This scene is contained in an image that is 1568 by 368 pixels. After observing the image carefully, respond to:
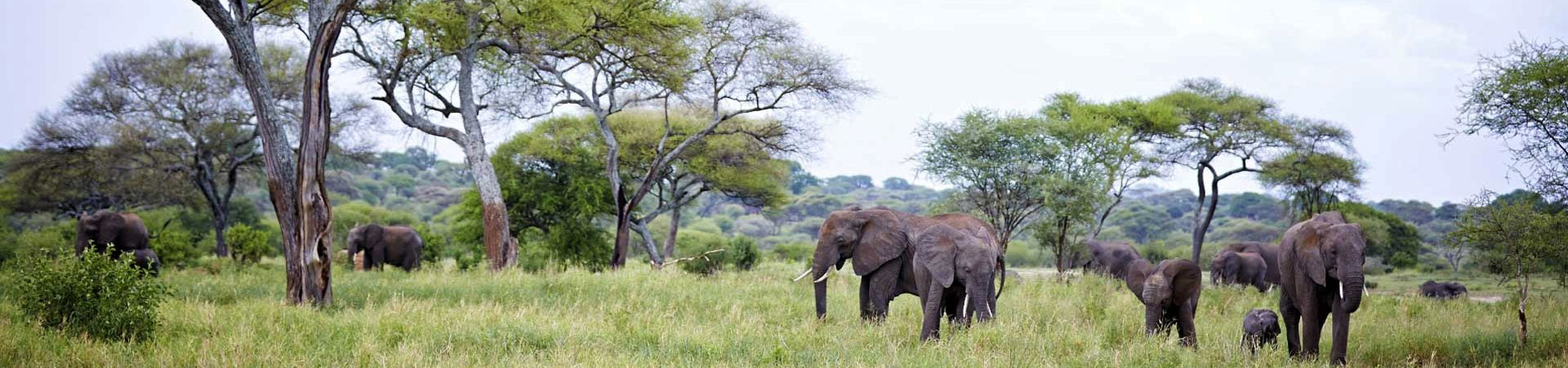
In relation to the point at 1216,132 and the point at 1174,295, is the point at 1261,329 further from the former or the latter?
the point at 1216,132

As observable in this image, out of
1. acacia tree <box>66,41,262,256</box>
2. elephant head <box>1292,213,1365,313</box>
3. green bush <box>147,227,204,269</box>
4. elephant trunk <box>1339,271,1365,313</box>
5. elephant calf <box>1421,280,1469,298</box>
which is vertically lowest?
green bush <box>147,227,204,269</box>

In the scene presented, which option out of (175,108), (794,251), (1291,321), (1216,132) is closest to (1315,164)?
(1216,132)

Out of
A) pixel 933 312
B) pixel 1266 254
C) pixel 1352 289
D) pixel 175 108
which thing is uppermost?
pixel 175 108

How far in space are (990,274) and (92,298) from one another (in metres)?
7.61

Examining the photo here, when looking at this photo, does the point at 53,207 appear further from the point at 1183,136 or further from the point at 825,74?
the point at 1183,136

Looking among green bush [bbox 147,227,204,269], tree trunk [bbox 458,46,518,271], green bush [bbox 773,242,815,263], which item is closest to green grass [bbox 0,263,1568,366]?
tree trunk [bbox 458,46,518,271]

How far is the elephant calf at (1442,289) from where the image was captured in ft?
67.4

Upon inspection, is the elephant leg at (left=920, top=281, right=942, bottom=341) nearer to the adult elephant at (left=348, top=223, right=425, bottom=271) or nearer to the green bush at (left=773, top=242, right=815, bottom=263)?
the adult elephant at (left=348, top=223, right=425, bottom=271)

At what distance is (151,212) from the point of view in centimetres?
3509

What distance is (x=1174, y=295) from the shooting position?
9844mm

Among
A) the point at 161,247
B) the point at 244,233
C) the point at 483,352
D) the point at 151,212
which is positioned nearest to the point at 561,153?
the point at 244,233

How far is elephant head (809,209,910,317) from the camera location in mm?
10719

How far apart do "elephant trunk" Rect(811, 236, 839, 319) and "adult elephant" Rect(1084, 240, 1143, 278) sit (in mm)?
12841

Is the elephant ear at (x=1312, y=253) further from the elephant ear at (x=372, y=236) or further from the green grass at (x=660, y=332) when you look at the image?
the elephant ear at (x=372, y=236)
